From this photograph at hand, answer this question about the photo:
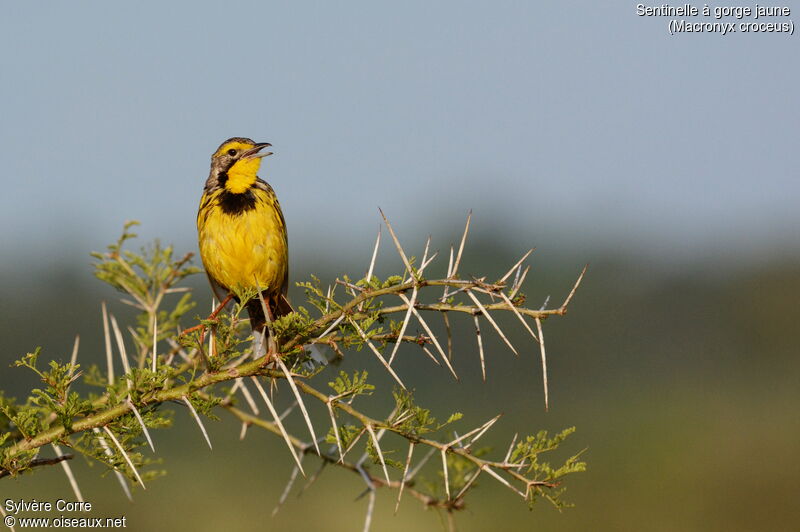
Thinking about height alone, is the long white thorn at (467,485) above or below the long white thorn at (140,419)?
below

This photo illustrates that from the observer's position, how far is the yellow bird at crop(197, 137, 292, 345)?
6.07 metres

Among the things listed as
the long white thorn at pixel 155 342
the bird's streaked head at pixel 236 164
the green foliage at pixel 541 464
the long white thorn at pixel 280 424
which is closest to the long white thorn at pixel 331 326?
the long white thorn at pixel 280 424

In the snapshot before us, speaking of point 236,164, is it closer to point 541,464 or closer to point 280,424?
point 280,424

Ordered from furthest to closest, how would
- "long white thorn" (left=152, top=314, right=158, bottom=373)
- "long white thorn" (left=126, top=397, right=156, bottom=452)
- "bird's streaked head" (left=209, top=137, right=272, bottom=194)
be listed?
"bird's streaked head" (left=209, top=137, right=272, bottom=194) → "long white thorn" (left=152, top=314, right=158, bottom=373) → "long white thorn" (left=126, top=397, right=156, bottom=452)

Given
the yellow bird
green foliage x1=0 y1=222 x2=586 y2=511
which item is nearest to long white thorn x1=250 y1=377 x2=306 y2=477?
green foliage x1=0 y1=222 x2=586 y2=511

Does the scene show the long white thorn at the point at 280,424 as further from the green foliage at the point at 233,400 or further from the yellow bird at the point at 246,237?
the yellow bird at the point at 246,237

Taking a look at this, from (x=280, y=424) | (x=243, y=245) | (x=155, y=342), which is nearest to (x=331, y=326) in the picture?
(x=280, y=424)

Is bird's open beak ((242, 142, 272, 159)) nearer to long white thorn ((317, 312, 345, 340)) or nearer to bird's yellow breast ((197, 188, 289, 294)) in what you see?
bird's yellow breast ((197, 188, 289, 294))

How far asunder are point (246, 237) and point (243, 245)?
0.18ft

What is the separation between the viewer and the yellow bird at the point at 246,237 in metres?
6.07

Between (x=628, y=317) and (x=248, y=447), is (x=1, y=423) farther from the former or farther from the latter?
(x=628, y=317)

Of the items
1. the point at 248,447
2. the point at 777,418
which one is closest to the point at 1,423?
the point at 248,447

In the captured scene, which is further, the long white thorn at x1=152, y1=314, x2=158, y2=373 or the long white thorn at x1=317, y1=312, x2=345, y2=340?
the long white thorn at x1=152, y1=314, x2=158, y2=373

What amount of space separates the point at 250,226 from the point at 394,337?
2654 millimetres
